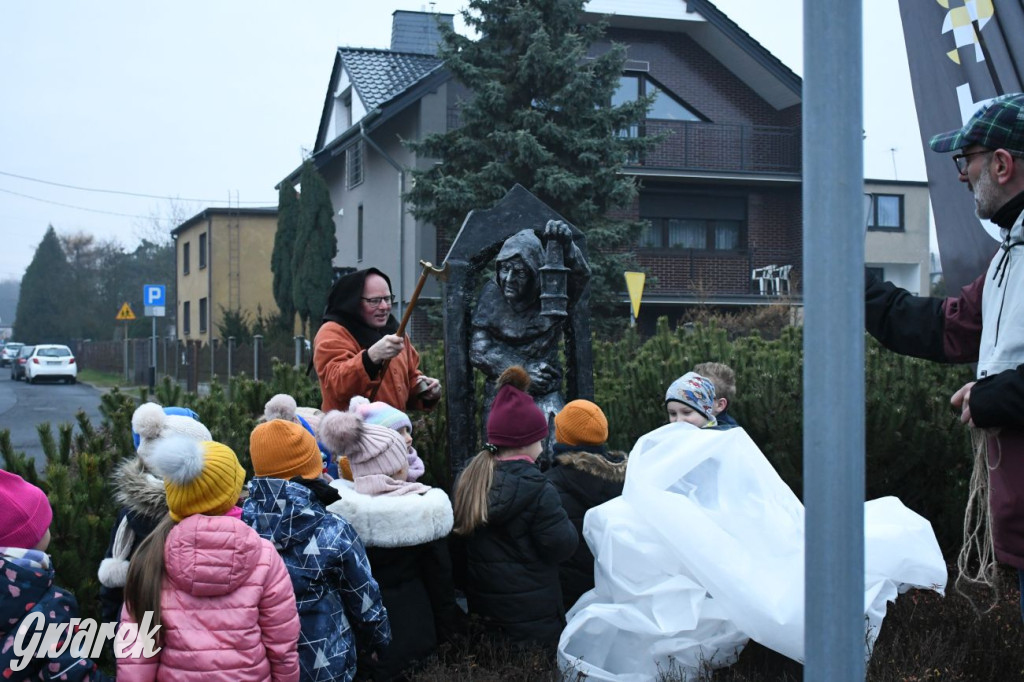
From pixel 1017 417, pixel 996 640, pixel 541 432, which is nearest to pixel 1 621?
pixel 541 432

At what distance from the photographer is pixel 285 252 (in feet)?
100

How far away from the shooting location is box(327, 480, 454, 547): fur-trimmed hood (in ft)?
12.8

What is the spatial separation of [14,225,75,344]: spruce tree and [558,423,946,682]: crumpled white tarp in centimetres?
7812

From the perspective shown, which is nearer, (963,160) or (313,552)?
(963,160)

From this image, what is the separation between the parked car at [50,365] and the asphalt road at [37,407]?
0.46 m

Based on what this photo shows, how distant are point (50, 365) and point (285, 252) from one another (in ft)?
48.5

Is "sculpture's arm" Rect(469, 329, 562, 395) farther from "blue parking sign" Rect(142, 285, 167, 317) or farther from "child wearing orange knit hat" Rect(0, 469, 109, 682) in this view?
"blue parking sign" Rect(142, 285, 167, 317)

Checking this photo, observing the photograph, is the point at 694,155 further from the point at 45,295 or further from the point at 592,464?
the point at 45,295

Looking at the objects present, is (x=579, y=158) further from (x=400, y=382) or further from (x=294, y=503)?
(x=294, y=503)

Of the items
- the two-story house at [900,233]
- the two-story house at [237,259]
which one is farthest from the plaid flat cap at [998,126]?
the two-story house at [237,259]

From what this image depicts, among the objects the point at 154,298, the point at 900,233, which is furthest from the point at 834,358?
the point at 900,233

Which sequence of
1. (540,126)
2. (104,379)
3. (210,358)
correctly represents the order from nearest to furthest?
(540,126) → (210,358) → (104,379)

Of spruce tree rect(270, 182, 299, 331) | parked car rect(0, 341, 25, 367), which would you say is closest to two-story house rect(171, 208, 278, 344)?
spruce tree rect(270, 182, 299, 331)

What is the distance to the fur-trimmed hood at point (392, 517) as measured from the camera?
3895 mm
